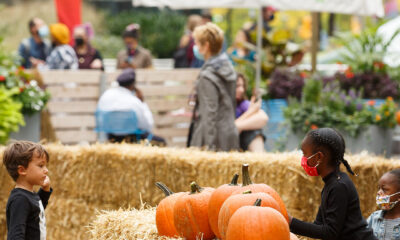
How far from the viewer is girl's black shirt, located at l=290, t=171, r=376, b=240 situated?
3936 mm

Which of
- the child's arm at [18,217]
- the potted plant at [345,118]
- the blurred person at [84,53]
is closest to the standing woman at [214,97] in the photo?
the potted plant at [345,118]

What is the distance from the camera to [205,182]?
20.2 ft

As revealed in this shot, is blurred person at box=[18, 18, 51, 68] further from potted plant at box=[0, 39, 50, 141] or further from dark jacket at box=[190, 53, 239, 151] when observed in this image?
dark jacket at box=[190, 53, 239, 151]

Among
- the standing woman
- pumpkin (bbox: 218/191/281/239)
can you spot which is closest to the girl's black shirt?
pumpkin (bbox: 218/191/281/239)

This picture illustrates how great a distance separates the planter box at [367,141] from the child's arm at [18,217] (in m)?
6.09

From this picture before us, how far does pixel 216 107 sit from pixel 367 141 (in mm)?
3716

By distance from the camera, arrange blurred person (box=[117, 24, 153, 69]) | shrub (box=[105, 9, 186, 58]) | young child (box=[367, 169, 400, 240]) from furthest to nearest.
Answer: shrub (box=[105, 9, 186, 58]) < blurred person (box=[117, 24, 153, 69]) < young child (box=[367, 169, 400, 240])

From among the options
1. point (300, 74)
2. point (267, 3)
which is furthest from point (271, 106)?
point (267, 3)

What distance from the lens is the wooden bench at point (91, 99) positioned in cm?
1102

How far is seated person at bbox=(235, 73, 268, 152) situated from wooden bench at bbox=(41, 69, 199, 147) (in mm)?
3123

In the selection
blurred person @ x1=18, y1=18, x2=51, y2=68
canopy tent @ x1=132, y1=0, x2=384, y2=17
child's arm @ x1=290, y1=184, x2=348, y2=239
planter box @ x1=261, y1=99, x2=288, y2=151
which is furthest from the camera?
blurred person @ x1=18, y1=18, x2=51, y2=68

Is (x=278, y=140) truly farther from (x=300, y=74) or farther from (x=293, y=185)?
(x=293, y=185)

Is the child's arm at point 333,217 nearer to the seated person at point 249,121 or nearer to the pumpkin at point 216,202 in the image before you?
the pumpkin at point 216,202

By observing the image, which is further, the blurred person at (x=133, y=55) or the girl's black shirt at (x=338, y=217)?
the blurred person at (x=133, y=55)
